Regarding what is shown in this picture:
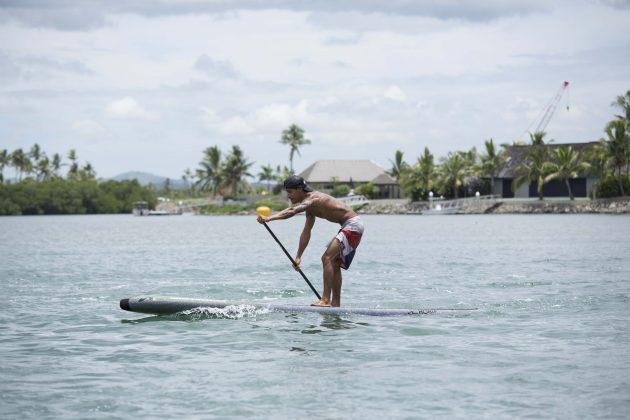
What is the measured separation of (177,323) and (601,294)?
30.5ft

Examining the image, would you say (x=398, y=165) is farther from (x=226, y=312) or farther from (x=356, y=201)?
(x=226, y=312)

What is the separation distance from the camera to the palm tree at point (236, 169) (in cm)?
13380

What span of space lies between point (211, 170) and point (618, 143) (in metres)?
72.7

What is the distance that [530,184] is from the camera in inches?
3652

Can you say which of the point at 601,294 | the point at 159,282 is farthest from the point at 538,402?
the point at 159,282

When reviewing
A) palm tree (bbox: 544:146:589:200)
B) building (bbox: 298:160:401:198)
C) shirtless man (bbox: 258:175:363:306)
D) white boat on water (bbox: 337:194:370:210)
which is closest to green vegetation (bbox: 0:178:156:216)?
building (bbox: 298:160:401:198)

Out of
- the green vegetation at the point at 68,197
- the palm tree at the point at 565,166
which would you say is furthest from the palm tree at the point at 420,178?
the green vegetation at the point at 68,197

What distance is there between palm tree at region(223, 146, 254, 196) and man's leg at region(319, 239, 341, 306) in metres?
121

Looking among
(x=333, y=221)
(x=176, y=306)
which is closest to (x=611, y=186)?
(x=333, y=221)

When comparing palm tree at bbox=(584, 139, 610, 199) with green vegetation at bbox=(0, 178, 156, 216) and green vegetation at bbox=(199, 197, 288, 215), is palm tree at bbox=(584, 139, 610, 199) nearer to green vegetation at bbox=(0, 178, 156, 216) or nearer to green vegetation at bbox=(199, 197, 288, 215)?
green vegetation at bbox=(199, 197, 288, 215)

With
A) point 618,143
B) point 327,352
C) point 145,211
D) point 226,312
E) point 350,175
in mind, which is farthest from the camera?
point 145,211

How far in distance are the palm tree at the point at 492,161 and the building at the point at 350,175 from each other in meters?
24.2

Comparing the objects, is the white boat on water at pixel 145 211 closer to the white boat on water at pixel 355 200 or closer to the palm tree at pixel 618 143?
the white boat on water at pixel 355 200

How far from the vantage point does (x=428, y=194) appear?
10538 cm
